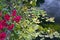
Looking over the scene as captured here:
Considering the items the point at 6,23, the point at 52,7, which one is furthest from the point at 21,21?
the point at 52,7

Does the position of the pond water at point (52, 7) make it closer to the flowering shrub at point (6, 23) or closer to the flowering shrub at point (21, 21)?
the flowering shrub at point (21, 21)

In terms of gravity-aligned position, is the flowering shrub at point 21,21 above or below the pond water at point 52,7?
above

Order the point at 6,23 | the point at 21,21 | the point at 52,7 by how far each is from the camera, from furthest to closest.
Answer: the point at 52,7, the point at 21,21, the point at 6,23

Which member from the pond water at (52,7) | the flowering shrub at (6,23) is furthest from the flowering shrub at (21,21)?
the pond water at (52,7)

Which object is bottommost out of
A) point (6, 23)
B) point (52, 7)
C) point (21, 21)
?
point (52, 7)

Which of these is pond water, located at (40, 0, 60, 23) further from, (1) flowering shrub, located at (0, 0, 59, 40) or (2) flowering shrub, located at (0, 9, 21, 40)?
(2) flowering shrub, located at (0, 9, 21, 40)

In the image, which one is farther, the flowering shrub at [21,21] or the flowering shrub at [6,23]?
the flowering shrub at [21,21]

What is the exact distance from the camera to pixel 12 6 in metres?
2.47

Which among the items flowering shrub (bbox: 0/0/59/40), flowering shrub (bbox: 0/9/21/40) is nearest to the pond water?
flowering shrub (bbox: 0/0/59/40)

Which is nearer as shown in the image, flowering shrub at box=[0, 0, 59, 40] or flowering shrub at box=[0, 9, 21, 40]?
flowering shrub at box=[0, 9, 21, 40]

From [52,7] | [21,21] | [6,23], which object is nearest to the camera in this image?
[6,23]

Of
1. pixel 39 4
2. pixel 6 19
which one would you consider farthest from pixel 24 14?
pixel 39 4

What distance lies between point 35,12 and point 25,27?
247 mm

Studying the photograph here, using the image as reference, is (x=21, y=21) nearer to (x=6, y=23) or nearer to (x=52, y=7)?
(x=6, y=23)
